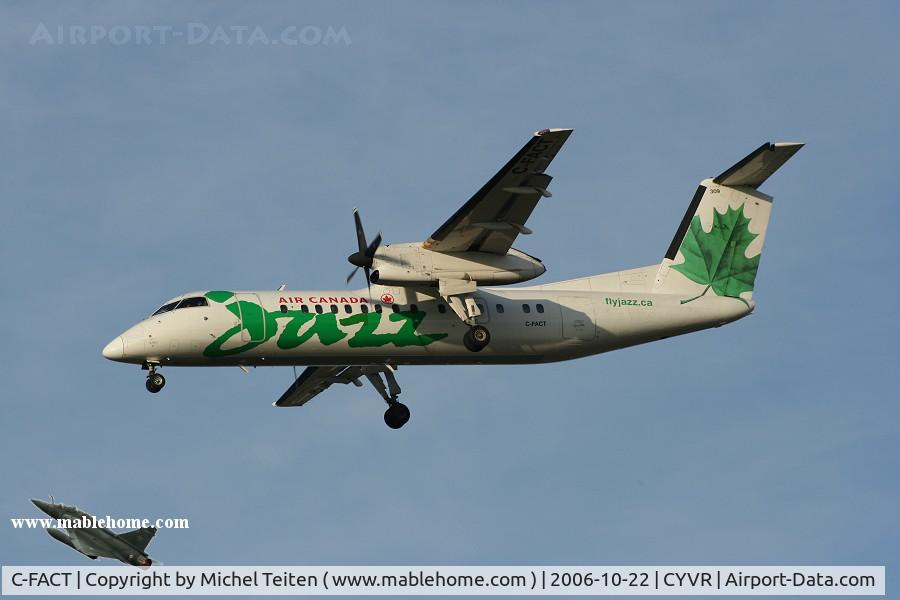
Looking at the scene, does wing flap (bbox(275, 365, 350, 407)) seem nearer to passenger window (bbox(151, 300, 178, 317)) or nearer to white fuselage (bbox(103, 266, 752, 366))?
white fuselage (bbox(103, 266, 752, 366))

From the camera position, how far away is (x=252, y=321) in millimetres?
25406

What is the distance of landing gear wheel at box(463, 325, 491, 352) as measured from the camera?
26062 millimetres

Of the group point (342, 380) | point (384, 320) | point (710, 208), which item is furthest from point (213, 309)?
point (710, 208)

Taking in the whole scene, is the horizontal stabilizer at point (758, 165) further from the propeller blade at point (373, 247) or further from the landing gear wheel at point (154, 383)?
the landing gear wheel at point (154, 383)

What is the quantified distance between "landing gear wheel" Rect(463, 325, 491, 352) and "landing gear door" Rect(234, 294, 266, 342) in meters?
3.62

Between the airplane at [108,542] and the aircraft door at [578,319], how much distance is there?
328 inches

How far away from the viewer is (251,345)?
25.3 metres

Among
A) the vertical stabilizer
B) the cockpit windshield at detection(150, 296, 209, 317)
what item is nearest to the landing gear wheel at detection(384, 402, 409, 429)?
the cockpit windshield at detection(150, 296, 209, 317)

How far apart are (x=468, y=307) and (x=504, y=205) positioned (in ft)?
6.69

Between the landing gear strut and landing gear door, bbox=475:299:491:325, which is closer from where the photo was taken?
the landing gear strut

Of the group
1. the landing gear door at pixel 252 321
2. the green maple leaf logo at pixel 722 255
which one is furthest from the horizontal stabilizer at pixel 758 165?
the landing gear door at pixel 252 321

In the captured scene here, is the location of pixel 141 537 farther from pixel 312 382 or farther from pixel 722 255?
pixel 722 255

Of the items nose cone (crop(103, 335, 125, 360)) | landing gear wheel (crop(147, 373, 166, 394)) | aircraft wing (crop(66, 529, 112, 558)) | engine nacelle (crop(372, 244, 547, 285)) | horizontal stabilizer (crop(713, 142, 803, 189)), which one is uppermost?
horizontal stabilizer (crop(713, 142, 803, 189))

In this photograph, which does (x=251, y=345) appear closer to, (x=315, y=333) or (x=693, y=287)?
(x=315, y=333)
